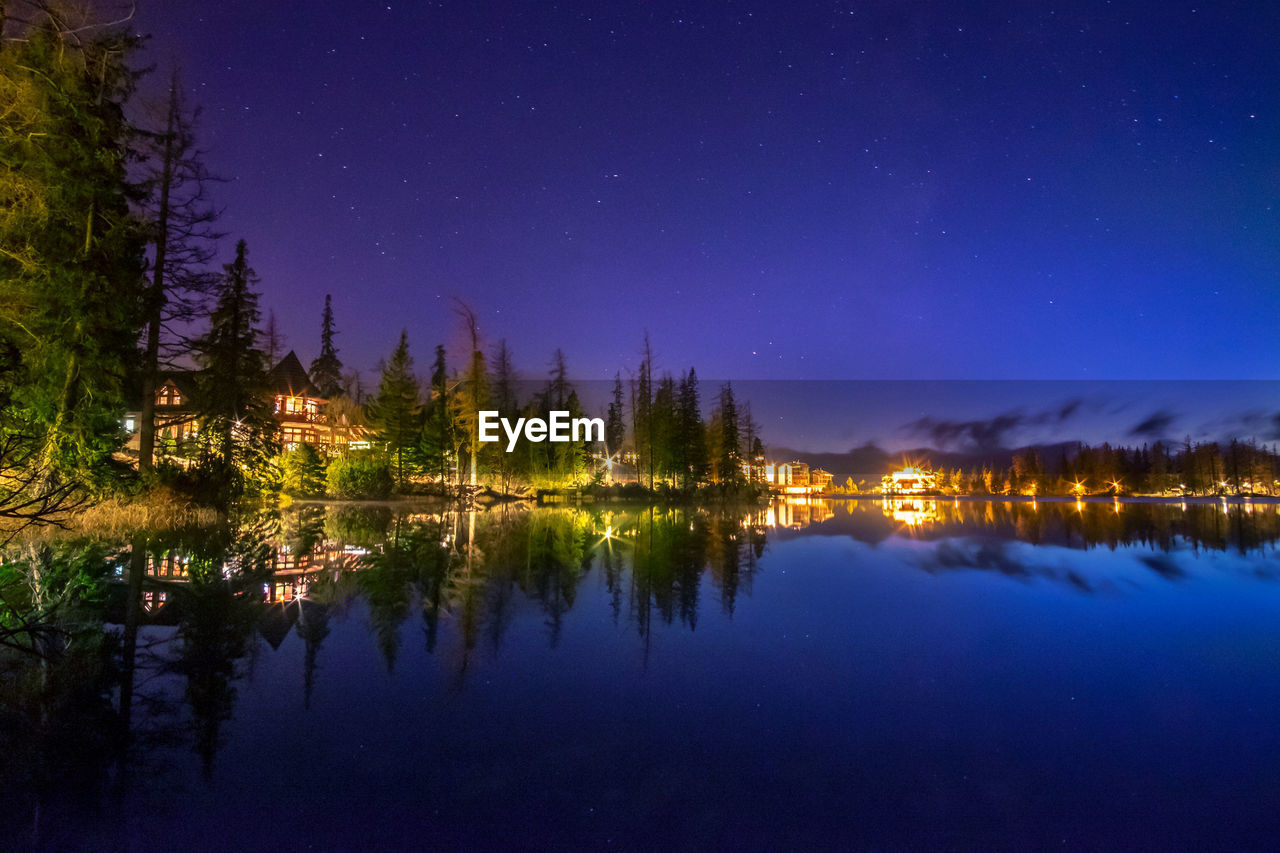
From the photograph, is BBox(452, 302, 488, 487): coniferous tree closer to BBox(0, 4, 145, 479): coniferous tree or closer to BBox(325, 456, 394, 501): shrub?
BBox(325, 456, 394, 501): shrub

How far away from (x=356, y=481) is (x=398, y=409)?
8.32 metres

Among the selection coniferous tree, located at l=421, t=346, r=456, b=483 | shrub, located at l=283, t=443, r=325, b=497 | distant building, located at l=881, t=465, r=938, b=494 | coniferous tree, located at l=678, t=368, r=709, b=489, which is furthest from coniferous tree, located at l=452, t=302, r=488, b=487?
distant building, located at l=881, t=465, r=938, b=494

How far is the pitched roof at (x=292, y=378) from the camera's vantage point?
5222 centimetres

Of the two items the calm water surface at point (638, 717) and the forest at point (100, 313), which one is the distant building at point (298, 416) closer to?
the forest at point (100, 313)

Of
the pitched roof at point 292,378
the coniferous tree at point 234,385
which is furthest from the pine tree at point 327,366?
the coniferous tree at point 234,385

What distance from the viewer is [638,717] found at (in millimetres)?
4555

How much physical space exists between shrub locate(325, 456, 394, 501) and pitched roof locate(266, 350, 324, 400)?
62.6ft

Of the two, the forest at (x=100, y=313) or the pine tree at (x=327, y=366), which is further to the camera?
the pine tree at (x=327, y=366)

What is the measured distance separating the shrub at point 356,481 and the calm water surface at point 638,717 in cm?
2672

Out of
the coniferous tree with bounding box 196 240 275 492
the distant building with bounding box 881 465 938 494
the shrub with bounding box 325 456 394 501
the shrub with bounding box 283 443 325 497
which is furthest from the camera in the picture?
the distant building with bounding box 881 465 938 494

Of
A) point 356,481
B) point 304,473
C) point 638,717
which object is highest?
point 304,473

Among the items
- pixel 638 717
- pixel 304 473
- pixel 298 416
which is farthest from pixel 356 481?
pixel 638 717

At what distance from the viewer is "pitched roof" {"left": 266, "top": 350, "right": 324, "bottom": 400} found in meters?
52.2

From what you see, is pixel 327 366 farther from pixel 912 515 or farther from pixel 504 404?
pixel 912 515
